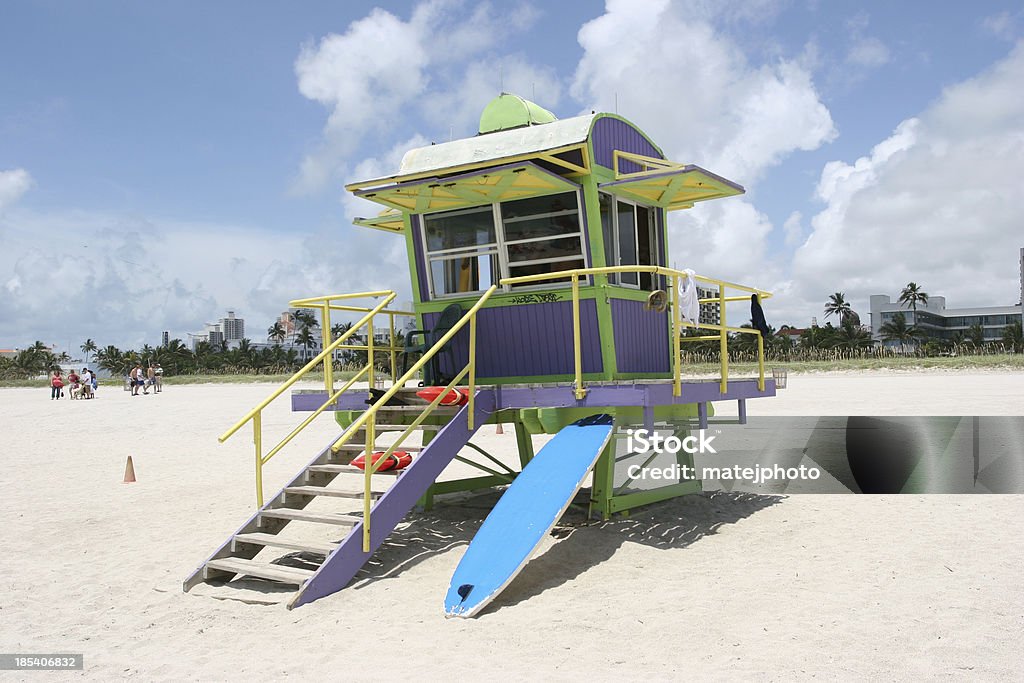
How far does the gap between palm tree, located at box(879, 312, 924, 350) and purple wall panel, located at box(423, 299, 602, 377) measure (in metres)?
101

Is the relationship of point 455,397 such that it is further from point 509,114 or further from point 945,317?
point 945,317

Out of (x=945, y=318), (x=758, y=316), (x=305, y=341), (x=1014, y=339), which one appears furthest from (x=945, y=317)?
(x=758, y=316)

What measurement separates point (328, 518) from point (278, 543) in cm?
49

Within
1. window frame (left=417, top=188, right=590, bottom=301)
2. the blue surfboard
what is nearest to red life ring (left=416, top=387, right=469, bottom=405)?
the blue surfboard

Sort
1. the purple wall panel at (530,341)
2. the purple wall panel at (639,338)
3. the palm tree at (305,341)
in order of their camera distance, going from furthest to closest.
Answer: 1. the palm tree at (305,341)
2. the purple wall panel at (639,338)
3. the purple wall panel at (530,341)

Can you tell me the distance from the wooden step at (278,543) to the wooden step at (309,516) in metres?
0.21

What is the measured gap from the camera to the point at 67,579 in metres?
8.03

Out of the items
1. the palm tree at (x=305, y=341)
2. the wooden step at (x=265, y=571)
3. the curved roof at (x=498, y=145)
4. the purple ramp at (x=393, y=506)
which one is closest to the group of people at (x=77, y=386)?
the curved roof at (x=498, y=145)

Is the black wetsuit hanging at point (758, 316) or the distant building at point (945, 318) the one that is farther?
the distant building at point (945, 318)

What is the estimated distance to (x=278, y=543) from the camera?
24.3ft

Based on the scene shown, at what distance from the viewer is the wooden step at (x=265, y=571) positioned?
7051mm

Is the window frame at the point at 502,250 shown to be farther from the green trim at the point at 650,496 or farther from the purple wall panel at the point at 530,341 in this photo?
the green trim at the point at 650,496

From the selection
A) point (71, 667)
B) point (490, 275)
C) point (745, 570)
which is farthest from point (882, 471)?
point (71, 667)

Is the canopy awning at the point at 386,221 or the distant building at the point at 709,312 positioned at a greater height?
the canopy awning at the point at 386,221
